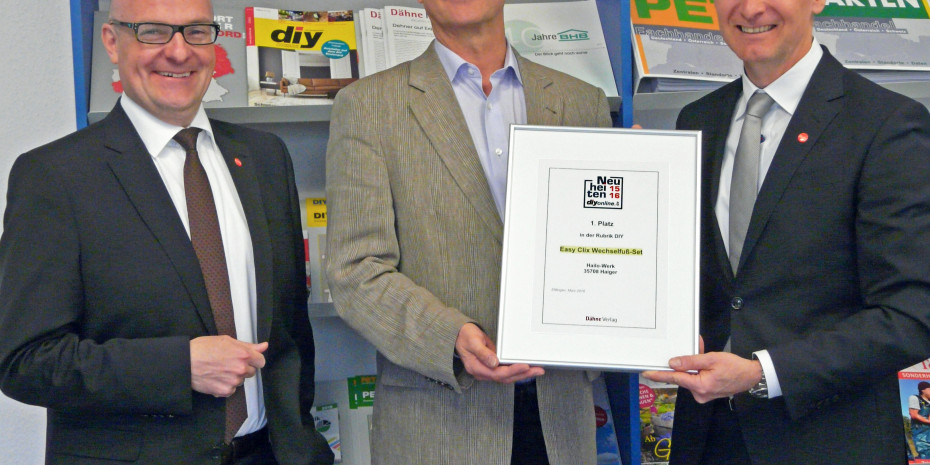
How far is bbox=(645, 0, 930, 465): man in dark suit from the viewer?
5.30ft

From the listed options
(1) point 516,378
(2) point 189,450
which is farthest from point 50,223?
(1) point 516,378

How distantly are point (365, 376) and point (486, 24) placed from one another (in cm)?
131

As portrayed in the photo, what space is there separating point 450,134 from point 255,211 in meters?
0.51

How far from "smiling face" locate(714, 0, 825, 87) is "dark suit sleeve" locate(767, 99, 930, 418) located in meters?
0.30

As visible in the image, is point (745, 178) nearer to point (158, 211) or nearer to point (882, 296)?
point (882, 296)

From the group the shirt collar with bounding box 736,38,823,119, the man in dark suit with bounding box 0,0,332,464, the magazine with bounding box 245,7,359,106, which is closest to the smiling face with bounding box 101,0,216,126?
the man in dark suit with bounding box 0,0,332,464

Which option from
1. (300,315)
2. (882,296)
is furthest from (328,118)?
(882,296)

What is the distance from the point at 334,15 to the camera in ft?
8.38

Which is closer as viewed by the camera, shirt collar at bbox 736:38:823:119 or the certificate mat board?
the certificate mat board

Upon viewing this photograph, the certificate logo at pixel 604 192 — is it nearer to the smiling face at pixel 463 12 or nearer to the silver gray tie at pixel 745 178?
the silver gray tie at pixel 745 178

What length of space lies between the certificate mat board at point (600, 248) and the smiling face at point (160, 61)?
79cm

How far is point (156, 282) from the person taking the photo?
5.61 feet

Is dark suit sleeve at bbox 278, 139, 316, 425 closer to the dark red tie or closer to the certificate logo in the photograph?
the dark red tie

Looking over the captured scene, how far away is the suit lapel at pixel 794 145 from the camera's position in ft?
5.58
